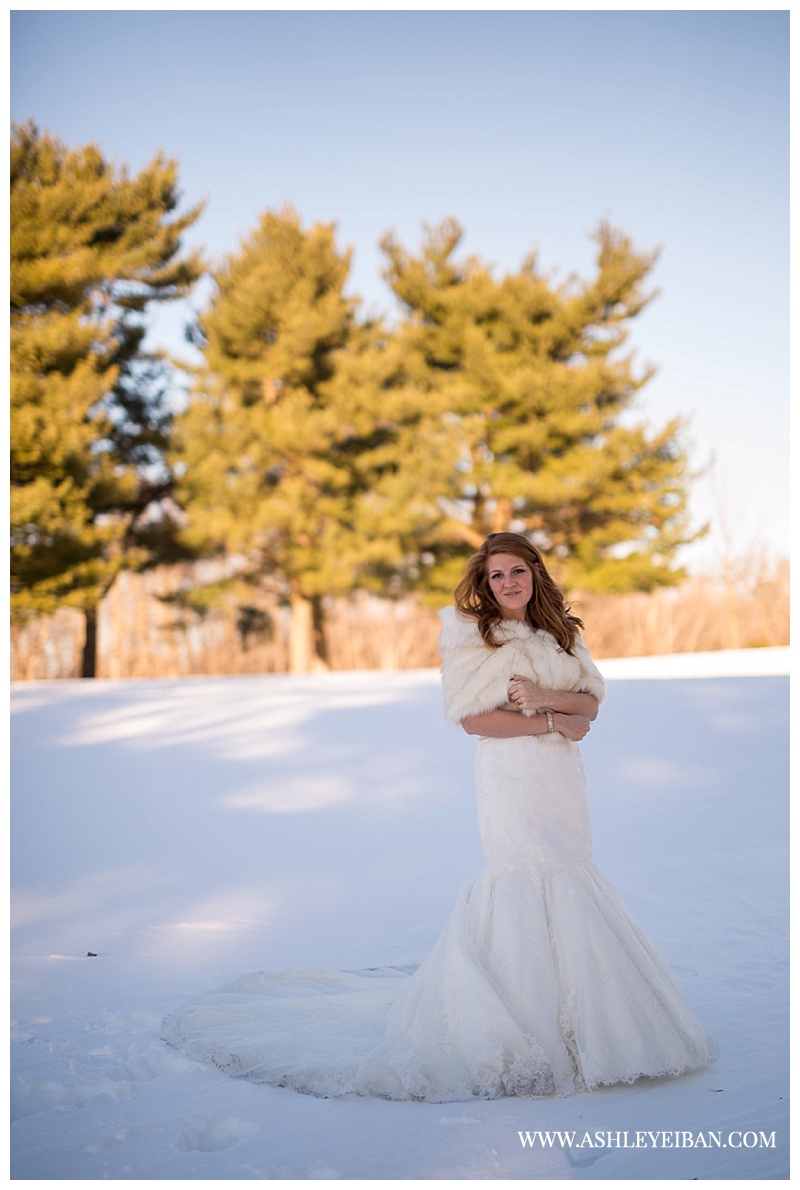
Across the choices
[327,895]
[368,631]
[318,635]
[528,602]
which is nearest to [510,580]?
[528,602]

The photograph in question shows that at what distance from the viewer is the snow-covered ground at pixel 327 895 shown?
2.61m

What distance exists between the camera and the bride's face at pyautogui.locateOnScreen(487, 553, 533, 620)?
3361 mm

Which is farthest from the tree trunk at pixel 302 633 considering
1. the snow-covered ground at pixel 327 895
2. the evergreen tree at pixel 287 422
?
the snow-covered ground at pixel 327 895

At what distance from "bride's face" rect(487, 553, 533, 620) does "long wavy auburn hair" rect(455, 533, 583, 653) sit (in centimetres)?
2

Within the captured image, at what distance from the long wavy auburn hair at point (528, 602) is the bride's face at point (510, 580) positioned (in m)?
0.02

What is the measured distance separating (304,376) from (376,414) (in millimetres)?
1705

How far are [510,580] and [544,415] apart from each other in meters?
19.3

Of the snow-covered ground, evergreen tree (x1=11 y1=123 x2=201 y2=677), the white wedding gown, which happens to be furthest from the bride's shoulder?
evergreen tree (x1=11 y1=123 x2=201 y2=677)

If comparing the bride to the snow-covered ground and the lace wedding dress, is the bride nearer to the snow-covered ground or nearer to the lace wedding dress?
the lace wedding dress

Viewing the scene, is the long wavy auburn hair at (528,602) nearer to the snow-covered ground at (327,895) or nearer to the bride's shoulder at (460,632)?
the bride's shoulder at (460,632)

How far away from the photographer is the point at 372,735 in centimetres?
1023

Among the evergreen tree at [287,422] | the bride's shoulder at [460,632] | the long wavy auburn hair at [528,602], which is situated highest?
the evergreen tree at [287,422]

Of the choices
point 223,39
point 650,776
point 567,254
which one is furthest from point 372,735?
point 567,254

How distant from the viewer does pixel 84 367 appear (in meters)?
17.6
